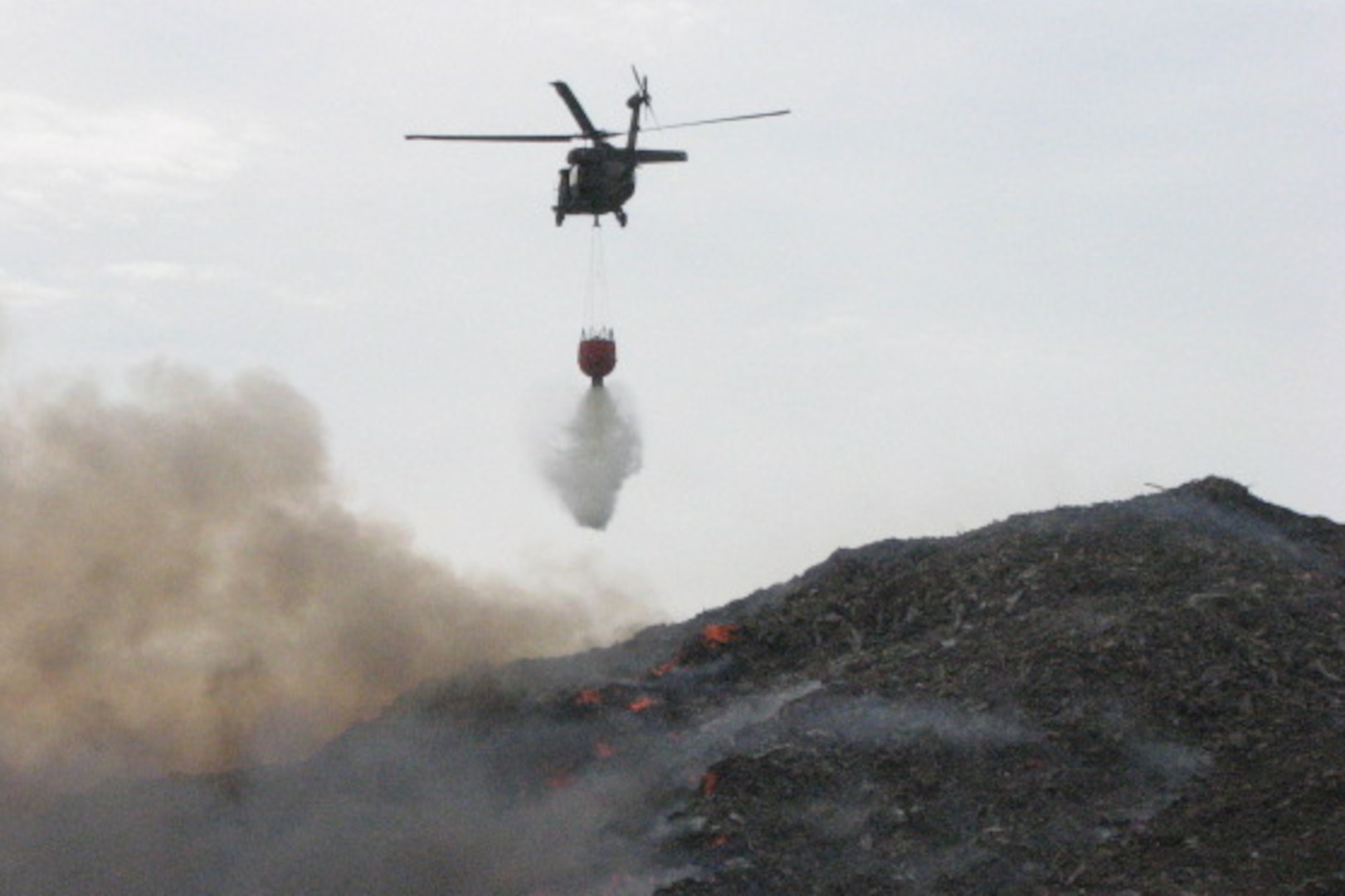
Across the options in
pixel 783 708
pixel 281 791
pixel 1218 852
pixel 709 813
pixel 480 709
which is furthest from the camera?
pixel 480 709

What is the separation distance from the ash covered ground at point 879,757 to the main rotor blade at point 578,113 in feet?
35.9

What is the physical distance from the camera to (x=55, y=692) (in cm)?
3494

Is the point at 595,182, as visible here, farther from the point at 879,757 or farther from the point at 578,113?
the point at 879,757

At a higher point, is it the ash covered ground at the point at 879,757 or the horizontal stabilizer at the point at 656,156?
the horizontal stabilizer at the point at 656,156

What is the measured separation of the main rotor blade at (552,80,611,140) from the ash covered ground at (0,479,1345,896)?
10955 millimetres

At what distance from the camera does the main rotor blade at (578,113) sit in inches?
1367

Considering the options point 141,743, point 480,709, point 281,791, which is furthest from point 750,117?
point 141,743

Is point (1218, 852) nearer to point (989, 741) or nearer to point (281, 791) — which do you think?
point (989, 741)

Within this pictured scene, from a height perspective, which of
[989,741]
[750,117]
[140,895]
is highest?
[750,117]

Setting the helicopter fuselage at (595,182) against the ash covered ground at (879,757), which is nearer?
the ash covered ground at (879,757)

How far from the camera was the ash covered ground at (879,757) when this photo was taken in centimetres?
2434

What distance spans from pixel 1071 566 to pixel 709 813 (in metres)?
10.9

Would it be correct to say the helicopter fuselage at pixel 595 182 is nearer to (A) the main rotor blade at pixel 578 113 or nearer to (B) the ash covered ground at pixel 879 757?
(A) the main rotor blade at pixel 578 113

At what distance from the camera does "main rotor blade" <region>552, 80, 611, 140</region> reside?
3472cm
